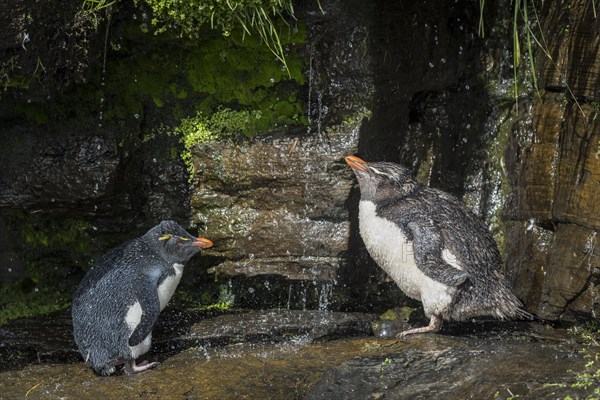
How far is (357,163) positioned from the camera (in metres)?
5.62

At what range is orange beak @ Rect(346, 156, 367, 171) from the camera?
561cm

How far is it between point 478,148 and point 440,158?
1.02ft

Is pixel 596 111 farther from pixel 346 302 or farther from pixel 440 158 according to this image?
pixel 346 302

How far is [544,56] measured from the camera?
5816 millimetres

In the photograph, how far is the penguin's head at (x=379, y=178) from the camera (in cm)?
561

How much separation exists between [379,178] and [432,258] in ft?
2.20

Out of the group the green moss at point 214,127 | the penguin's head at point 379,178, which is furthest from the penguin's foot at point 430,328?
the green moss at point 214,127

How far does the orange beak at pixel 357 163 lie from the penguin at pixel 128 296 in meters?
1.06

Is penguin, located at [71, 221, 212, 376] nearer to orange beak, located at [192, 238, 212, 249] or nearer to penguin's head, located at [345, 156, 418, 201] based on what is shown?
orange beak, located at [192, 238, 212, 249]

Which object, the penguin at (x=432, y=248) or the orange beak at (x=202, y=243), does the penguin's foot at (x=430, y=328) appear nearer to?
the penguin at (x=432, y=248)

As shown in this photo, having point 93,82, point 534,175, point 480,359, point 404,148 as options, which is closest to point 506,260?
point 534,175

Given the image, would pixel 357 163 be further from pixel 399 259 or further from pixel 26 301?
pixel 26 301

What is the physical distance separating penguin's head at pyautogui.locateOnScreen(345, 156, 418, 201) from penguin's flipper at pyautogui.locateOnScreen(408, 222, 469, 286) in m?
0.38

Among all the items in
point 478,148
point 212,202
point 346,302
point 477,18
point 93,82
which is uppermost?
point 477,18
